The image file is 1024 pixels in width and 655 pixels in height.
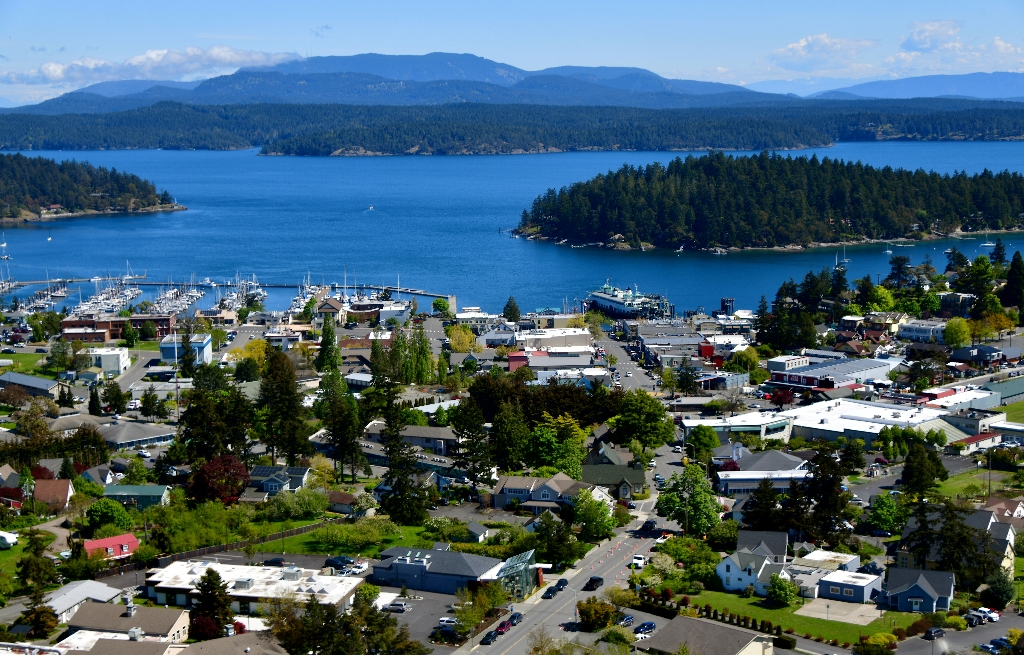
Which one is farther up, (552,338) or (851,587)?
(552,338)

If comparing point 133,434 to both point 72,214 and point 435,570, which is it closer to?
point 435,570

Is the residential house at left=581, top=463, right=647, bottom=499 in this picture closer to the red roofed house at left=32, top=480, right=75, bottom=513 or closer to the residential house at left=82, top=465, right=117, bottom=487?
the residential house at left=82, top=465, right=117, bottom=487

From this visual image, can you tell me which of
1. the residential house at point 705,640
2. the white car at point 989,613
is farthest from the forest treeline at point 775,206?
the residential house at point 705,640

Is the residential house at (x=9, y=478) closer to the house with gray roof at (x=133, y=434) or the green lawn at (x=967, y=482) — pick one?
the house with gray roof at (x=133, y=434)

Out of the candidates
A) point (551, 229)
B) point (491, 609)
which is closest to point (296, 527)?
point (491, 609)

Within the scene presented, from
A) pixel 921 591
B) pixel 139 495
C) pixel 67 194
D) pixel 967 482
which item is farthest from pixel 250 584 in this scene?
pixel 67 194

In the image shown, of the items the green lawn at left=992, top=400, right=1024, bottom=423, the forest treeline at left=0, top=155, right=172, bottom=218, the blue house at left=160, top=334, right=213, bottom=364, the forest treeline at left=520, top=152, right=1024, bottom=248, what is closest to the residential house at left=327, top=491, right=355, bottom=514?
the blue house at left=160, top=334, right=213, bottom=364
